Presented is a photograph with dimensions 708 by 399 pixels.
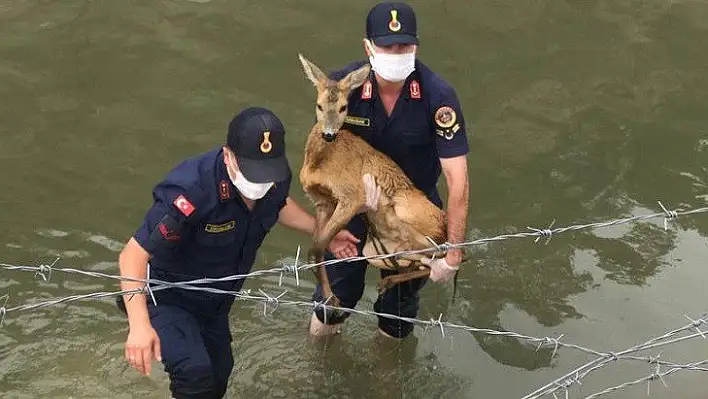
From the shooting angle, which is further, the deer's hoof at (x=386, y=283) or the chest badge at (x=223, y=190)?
the deer's hoof at (x=386, y=283)

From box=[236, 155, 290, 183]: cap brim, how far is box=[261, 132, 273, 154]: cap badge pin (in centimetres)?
5

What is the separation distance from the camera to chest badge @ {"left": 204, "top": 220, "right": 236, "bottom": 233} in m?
3.86

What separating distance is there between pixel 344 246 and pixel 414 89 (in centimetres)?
105

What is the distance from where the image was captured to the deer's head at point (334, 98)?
4.16 meters

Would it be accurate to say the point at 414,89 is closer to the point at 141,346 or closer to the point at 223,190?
the point at 223,190

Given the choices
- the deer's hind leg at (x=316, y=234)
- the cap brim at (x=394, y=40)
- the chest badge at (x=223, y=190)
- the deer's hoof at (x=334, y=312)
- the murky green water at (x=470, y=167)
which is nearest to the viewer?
the chest badge at (x=223, y=190)

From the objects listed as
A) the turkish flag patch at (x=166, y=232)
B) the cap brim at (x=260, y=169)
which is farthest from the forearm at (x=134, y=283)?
the cap brim at (x=260, y=169)

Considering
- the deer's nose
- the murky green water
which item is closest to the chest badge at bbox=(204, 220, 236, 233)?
the deer's nose

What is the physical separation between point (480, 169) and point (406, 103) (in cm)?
346

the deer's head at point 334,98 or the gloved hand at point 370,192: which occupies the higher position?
the deer's head at point 334,98

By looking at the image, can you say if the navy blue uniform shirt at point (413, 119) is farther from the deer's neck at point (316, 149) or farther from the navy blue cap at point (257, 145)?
the navy blue cap at point (257, 145)

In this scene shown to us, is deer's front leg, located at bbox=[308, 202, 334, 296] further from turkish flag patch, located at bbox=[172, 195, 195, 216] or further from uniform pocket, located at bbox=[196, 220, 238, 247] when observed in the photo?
turkish flag patch, located at bbox=[172, 195, 195, 216]

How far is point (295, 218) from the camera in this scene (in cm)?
449

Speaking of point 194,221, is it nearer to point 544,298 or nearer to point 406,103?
point 406,103
